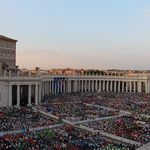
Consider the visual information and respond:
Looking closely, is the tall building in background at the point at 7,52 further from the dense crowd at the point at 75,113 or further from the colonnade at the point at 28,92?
the dense crowd at the point at 75,113

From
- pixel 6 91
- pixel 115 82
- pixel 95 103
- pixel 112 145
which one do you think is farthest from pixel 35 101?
pixel 115 82

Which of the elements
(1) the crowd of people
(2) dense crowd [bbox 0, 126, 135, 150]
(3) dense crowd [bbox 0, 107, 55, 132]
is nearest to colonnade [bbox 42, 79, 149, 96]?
(1) the crowd of people

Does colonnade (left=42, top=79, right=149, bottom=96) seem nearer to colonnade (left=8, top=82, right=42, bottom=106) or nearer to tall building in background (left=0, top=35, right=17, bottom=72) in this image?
tall building in background (left=0, top=35, right=17, bottom=72)

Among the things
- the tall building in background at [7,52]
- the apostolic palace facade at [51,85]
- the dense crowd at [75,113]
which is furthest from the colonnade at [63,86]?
the tall building in background at [7,52]

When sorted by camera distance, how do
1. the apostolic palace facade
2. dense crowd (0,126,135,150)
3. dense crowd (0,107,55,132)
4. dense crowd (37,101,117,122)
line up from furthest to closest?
the apostolic palace facade, dense crowd (37,101,117,122), dense crowd (0,107,55,132), dense crowd (0,126,135,150)

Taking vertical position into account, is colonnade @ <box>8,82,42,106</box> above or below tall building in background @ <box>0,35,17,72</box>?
below

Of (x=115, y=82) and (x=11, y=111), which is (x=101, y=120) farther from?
(x=115, y=82)
